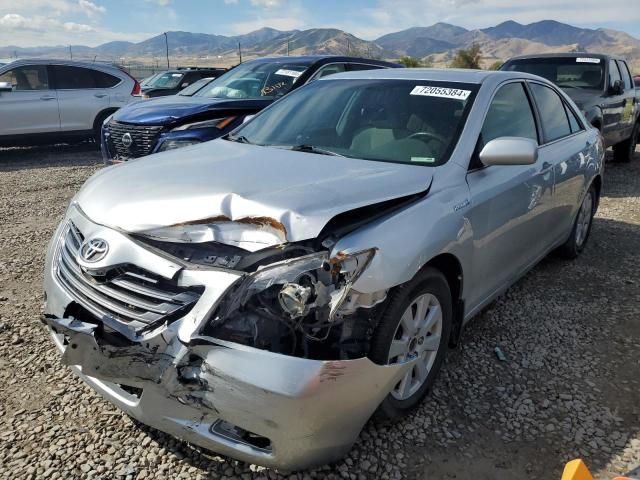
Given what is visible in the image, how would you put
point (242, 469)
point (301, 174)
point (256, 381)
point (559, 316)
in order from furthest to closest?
point (559, 316), point (301, 174), point (242, 469), point (256, 381)

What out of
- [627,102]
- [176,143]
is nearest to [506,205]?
[176,143]

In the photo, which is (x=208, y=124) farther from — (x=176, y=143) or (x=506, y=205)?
(x=506, y=205)

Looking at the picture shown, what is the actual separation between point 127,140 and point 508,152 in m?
4.73

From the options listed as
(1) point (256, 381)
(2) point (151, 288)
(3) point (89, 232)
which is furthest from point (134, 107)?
(1) point (256, 381)

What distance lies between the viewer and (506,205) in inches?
126

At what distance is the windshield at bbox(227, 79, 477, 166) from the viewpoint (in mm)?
3076

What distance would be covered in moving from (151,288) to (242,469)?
34.9 inches

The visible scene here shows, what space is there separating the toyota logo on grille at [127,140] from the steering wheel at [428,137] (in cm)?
413

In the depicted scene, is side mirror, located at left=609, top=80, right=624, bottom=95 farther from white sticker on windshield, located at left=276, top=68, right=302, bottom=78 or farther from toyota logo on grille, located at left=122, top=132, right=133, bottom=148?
toyota logo on grille, located at left=122, top=132, right=133, bottom=148

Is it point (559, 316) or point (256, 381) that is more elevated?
point (256, 381)

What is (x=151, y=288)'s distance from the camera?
6.97 ft

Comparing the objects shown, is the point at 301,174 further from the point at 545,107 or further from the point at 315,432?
the point at 545,107

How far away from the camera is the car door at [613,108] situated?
27.6 ft

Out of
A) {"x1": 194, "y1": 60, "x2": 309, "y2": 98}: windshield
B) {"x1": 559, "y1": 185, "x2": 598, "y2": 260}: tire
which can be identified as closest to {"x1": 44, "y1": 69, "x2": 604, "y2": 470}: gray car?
{"x1": 559, "y1": 185, "x2": 598, "y2": 260}: tire
